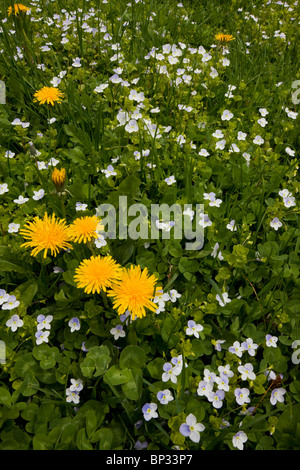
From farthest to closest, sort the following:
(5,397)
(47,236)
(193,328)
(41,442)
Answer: (193,328) → (47,236) → (5,397) → (41,442)

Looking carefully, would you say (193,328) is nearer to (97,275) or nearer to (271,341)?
(271,341)

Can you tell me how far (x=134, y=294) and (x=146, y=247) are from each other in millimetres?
640

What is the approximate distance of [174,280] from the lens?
2.11 metres

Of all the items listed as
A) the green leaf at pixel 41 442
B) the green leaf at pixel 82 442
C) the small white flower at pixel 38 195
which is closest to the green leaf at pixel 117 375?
the green leaf at pixel 82 442

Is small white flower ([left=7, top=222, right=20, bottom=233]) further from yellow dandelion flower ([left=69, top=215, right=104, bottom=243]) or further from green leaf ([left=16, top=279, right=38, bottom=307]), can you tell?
yellow dandelion flower ([left=69, top=215, right=104, bottom=243])

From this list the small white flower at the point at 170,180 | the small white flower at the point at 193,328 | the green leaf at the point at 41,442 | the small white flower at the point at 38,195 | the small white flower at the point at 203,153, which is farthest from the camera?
the small white flower at the point at 203,153

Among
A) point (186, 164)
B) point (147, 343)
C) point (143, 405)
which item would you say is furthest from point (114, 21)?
point (143, 405)

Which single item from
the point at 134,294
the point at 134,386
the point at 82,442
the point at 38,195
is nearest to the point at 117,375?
the point at 134,386

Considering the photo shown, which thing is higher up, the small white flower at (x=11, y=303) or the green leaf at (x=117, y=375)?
the small white flower at (x=11, y=303)

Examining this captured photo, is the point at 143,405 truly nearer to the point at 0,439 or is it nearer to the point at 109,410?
the point at 109,410

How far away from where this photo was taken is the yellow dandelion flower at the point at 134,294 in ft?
5.25

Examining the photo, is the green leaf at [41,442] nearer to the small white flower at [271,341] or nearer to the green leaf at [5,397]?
the green leaf at [5,397]

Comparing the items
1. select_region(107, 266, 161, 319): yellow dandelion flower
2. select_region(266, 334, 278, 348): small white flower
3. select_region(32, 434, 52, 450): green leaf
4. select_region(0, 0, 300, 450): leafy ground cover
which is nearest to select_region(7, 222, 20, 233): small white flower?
select_region(0, 0, 300, 450): leafy ground cover

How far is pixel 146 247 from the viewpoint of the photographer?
2236 mm
